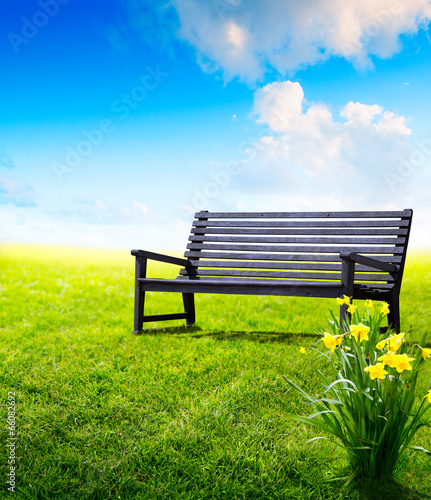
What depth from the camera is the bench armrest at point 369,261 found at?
3.13 metres

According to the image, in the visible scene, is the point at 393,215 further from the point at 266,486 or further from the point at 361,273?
the point at 266,486

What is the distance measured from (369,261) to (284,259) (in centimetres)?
115

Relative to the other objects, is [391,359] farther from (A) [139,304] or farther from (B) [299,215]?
(B) [299,215]

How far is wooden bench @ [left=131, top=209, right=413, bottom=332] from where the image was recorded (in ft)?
12.1

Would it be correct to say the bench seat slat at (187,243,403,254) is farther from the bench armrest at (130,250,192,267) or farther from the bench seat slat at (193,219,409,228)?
the bench armrest at (130,250,192,267)

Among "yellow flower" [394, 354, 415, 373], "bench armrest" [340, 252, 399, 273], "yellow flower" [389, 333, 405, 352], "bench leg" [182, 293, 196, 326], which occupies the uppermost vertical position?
"bench armrest" [340, 252, 399, 273]

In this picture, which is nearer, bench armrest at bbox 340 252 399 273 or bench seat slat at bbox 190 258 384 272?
bench armrest at bbox 340 252 399 273

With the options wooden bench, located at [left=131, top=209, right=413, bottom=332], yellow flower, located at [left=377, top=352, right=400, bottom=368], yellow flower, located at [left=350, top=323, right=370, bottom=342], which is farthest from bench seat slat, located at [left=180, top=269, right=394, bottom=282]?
yellow flower, located at [left=377, top=352, right=400, bottom=368]

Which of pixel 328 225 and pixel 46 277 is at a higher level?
pixel 328 225

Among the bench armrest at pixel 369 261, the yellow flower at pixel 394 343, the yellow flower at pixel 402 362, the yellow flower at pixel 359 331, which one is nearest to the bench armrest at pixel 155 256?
the bench armrest at pixel 369 261

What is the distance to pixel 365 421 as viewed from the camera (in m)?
1.61

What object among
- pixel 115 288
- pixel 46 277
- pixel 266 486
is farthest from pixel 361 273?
pixel 46 277

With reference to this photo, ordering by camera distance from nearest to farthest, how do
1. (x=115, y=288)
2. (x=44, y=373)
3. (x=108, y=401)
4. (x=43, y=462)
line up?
(x=43, y=462) < (x=108, y=401) < (x=44, y=373) < (x=115, y=288)

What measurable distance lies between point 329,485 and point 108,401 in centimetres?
130
